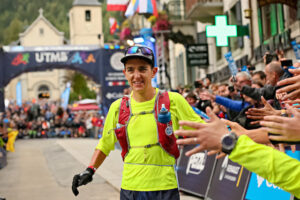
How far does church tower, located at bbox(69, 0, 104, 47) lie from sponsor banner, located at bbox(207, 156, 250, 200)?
84.6m

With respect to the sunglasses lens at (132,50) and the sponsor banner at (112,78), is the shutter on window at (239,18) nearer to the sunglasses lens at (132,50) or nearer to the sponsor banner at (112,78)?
the sponsor banner at (112,78)

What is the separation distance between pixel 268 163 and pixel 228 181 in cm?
531

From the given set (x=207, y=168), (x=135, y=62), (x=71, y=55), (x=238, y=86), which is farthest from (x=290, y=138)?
(x=71, y=55)

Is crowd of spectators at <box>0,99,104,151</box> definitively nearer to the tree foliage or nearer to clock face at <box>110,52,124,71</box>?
clock face at <box>110,52,124,71</box>

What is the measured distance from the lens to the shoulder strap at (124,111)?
4398 mm

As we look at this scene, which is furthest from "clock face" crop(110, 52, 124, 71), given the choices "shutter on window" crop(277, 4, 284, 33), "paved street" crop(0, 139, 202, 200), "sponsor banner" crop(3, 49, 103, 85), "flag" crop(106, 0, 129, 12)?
"shutter on window" crop(277, 4, 284, 33)

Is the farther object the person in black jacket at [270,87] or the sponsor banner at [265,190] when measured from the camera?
the person in black jacket at [270,87]

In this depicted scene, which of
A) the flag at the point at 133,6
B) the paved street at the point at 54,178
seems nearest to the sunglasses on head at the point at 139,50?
the paved street at the point at 54,178

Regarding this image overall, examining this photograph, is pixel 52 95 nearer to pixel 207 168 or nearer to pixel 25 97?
pixel 25 97

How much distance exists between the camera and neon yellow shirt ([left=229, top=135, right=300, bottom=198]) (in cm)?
239

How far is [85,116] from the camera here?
40375mm

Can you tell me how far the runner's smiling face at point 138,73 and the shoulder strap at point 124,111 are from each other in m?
0.15

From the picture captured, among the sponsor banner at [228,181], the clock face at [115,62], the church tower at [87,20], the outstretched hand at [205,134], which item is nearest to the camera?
the outstretched hand at [205,134]

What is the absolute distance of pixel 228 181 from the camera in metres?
7.60
